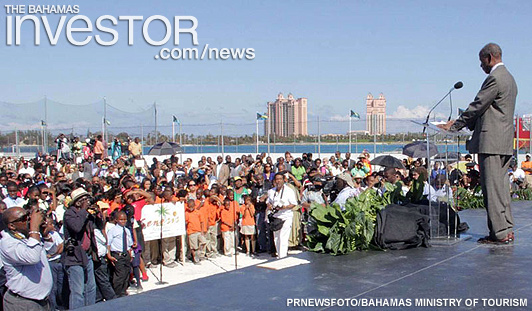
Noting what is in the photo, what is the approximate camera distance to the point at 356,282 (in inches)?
179

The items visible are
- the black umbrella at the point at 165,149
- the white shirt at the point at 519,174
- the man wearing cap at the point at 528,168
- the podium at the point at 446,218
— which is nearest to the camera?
the podium at the point at 446,218

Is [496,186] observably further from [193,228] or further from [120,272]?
[193,228]

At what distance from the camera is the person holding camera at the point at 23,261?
17.0 feet

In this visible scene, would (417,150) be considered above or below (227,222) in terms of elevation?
above

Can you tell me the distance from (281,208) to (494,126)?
5391 millimetres

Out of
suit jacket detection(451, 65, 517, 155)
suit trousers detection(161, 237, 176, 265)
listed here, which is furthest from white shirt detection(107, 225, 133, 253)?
suit jacket detection(451, 65, 517, 155)

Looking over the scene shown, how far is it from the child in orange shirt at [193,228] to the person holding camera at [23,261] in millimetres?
6250

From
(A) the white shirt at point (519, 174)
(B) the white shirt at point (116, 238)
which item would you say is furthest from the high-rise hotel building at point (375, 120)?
(B) the white shirt at point (116, 238)

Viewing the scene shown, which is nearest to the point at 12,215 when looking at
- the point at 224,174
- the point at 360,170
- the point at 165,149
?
the point at 224,174

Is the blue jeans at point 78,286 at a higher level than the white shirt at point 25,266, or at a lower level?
lower

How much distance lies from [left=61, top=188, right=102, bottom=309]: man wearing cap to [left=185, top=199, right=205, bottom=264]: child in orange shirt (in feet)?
12.6

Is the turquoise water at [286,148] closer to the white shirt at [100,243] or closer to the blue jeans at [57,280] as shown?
the white shirt at [100,243]

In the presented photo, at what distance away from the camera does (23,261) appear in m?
5.18

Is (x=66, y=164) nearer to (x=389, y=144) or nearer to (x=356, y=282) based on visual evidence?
(x=389, y=144)
